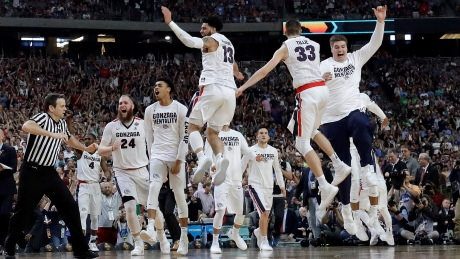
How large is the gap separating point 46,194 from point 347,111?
16.4 feet

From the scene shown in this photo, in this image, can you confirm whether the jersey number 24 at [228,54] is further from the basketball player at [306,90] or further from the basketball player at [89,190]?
the basketball player at [89,190]

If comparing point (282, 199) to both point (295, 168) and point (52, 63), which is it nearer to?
point (295, 168)

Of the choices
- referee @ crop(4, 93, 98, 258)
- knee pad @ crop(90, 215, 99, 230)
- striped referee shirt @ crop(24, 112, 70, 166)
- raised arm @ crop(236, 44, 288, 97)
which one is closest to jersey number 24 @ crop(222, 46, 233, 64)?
raised arm @ crop(236, 44, 288, 97)

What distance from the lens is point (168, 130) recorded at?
16359 millimetres

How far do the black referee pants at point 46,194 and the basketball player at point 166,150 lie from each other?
194cm

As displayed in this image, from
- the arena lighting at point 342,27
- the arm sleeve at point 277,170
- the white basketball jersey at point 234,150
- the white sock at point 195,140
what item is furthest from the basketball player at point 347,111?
the arena lighting at point 342,27

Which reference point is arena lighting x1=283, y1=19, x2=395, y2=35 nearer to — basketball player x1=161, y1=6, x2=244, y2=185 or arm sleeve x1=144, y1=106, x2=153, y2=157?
arm sleeve x1=144, y1=106, x2=153, y2=157

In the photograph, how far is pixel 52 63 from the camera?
43.4 metres

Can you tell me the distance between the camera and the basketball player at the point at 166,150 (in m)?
16.2

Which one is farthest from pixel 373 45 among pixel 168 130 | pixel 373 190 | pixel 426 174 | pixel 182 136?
pixel 426 174

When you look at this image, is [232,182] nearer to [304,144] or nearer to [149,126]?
[149,126]

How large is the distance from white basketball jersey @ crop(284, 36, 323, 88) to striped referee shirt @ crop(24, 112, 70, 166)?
12.4ft

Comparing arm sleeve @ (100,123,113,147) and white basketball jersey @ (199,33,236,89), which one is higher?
white basketball jersey @ (199,33,236,89)

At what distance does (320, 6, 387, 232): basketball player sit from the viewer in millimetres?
15016
